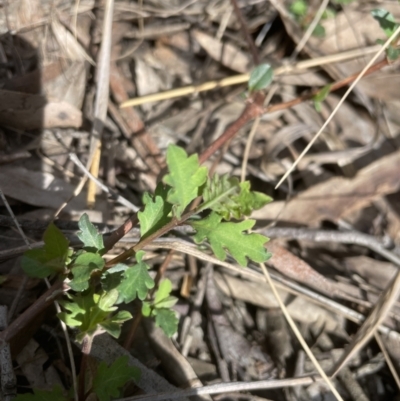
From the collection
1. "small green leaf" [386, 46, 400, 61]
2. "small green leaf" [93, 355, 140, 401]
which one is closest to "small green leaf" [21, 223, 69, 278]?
"small green leaf" [93, 355, 140, 401]

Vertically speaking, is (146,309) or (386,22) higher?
(386,22)

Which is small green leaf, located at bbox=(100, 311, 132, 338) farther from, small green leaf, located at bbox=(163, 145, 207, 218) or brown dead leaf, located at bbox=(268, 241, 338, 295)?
brown dead leaf, located at bbox=(268, 241, 338, 295)

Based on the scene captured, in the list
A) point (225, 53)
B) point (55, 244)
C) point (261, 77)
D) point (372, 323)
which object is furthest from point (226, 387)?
point (225, 53)

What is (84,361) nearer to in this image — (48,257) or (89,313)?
(89,313)

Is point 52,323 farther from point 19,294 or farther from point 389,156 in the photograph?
point 389,156

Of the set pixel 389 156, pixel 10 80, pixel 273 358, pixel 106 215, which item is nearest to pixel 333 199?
pixel 389 156
